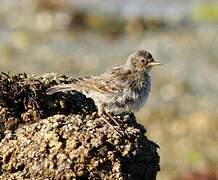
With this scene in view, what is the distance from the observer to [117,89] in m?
9.88

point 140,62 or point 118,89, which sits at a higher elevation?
point 140,62

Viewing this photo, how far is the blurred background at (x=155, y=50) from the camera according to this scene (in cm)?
2222

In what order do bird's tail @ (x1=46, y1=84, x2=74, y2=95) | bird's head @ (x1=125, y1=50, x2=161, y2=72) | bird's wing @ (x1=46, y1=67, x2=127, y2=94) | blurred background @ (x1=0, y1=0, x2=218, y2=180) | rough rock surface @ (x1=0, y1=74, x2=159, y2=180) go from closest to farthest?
rough rock surface @ (x1=0, y1=74, x2=159, y2=180) < bird's tail @ (x1=46, y1=84, x2=74, y2=95) < bird's wing @ (x1=46, y1=67, x2=127, y2=94) < bird's head @ (x1=125, y1=50, x2=161, y2=72) < blurred background @ (x1=0, y1=0, x2=218, y2=180)

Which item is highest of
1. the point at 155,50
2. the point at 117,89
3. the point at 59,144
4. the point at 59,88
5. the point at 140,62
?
the point at 155,50

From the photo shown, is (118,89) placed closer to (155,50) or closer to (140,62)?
(140,62)

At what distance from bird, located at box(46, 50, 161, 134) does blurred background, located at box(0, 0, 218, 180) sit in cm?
819

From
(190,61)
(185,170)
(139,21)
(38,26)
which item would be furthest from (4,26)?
(185,170)

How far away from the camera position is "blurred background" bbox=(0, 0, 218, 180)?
2222 cm

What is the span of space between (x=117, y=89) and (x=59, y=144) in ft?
6.39

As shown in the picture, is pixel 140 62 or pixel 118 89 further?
pixel 140 62

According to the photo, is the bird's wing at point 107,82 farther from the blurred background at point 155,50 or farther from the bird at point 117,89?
the blurred background at point 155,50

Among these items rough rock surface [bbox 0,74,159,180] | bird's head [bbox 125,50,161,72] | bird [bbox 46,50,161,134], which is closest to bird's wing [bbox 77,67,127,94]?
bird [bbox 46,50,161,134]

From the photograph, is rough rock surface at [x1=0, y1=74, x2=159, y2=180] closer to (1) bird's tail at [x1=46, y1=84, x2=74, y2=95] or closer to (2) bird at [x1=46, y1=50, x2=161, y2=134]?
(1) bird's tail at [x1=46, y1=84, x2=74, y2=95]

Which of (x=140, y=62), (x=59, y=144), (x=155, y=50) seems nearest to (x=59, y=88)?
(x=59, y=144)
